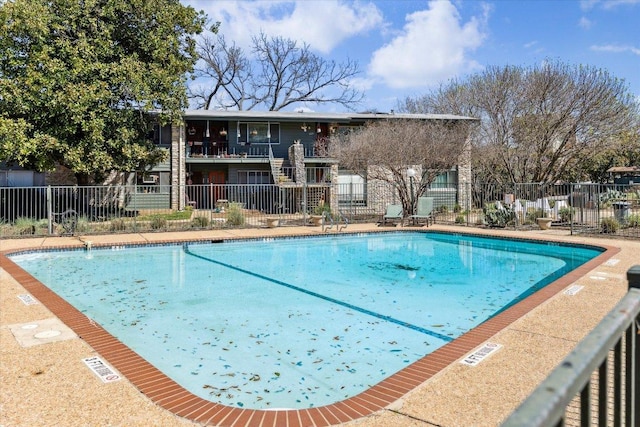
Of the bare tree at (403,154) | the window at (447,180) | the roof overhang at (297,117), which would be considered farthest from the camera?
the window at (447,180)

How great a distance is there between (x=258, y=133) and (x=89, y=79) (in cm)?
1024

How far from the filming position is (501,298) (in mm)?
8500

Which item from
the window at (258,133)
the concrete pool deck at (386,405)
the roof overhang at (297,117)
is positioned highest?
the roof overhang at (297,117)

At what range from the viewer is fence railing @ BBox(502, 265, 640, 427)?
3.00 ft

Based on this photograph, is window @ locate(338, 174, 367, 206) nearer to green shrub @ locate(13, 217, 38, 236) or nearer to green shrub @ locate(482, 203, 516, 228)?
green shrub @ locate(482, 203, 516, 228)

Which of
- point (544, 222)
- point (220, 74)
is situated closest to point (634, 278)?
point (544, 222)

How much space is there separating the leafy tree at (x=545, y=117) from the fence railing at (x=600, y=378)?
77.4ft

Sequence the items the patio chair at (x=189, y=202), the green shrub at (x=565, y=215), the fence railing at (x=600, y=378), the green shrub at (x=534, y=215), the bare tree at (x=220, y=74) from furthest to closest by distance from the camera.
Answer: the bare tree at (x=220, y=74), the patio chair at (x=189, y=202), the green shrub at (x=565, y=215), the green shrub at (x=534, y=215), the fence railing at (x=600, y=378)

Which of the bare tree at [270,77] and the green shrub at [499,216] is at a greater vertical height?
the bare tree at [270,77]

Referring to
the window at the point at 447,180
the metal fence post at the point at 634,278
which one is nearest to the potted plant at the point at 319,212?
the window at the point at 447,180

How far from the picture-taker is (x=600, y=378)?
4.22ft

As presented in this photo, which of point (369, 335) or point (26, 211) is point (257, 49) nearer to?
point (26, 211)

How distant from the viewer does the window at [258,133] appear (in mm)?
27750

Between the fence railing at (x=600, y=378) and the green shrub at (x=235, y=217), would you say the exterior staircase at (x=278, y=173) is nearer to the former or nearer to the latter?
the green shrub at (x=235, y=217)
